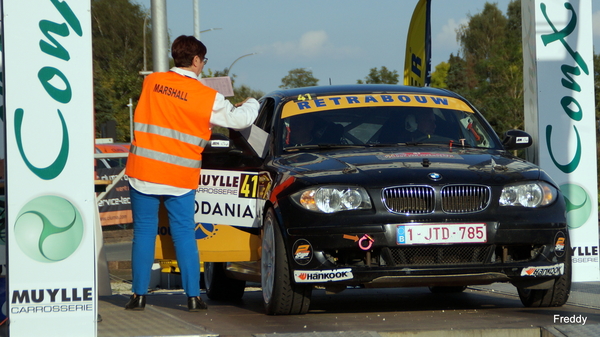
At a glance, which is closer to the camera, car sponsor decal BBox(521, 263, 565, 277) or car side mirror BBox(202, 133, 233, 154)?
car sponsor decal BBox(521, 263, 565, 277)

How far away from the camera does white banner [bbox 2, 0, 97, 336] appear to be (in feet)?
15.7

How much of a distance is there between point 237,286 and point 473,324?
2992 mm

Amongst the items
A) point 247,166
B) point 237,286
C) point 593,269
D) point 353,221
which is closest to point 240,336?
point 353,221

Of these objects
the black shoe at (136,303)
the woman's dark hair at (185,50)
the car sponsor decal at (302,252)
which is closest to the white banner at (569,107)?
the car sponsor decal at (302,252)

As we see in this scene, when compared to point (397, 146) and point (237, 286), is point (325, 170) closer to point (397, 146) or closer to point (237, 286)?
point (397, 146)

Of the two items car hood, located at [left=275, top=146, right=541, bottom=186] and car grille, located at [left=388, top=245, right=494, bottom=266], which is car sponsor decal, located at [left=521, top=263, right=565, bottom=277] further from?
car hood, located at [left=275, top=146, right=541, bottom=186]

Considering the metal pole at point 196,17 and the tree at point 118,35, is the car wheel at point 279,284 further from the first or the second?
the tree at point 118,35

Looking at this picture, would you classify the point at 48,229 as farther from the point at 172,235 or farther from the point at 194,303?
the point at 194,303

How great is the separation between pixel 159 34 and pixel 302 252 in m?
6.80

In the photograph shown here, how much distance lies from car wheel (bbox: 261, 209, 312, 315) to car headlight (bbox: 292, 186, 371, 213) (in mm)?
304

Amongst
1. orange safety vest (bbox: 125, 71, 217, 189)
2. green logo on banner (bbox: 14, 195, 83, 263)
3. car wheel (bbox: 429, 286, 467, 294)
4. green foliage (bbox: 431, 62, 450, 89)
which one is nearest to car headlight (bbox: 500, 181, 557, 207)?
orange safety vest (bbox: 125, 71, 217, 189)

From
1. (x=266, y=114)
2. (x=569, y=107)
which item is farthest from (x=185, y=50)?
(x=569, y=107)

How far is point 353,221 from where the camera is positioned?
17.7 ft

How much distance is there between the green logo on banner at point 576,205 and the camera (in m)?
7.46
